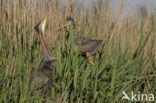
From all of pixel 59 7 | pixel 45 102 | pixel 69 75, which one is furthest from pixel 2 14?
pixel 45 102

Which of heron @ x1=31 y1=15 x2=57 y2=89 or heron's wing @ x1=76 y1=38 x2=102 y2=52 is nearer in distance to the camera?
heron @ x1=31 y1=15 x2=57 y2=89

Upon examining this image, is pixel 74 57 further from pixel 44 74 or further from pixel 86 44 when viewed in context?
pixel 86 44

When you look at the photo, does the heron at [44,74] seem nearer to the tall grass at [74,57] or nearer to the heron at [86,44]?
the tall grass at [74,57]

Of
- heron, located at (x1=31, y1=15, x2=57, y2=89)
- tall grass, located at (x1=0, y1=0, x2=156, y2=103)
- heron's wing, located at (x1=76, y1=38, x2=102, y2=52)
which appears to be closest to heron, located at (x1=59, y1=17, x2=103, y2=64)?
heron's wing, located at (x1=76, y1=38, x2=102, y2=52)

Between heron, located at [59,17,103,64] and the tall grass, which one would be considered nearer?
the tall grass

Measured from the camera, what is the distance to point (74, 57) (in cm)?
342

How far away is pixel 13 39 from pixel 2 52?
0.29 metres

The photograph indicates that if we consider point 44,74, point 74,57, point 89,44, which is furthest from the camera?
point 89,44

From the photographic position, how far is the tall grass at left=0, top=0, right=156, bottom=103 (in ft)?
9.68

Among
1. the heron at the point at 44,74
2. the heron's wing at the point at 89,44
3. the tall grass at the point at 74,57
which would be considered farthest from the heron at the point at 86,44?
the heron at the point at 44,74

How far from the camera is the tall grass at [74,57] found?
2.95m

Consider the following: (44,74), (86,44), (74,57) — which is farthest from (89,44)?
(44,74)

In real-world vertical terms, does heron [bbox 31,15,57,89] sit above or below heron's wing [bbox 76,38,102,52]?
below

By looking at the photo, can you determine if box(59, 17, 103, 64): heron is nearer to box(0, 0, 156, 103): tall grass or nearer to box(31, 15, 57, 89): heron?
box(0, 0, 156, 103): tall grass
